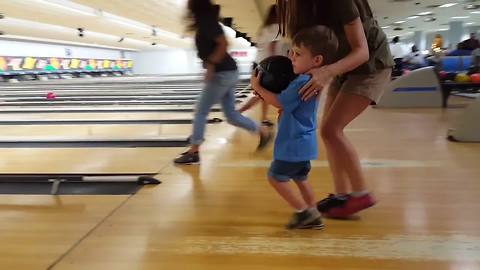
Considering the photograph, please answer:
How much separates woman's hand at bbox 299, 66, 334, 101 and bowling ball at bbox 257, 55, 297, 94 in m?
0.10

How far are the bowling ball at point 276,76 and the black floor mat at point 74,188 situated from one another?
1.17 metres

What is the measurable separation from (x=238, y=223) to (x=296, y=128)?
557 mm

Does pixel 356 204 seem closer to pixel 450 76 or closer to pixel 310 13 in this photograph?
pixel 310 13

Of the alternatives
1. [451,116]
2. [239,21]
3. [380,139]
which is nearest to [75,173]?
[380,139]

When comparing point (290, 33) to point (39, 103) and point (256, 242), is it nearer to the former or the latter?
point (256, 242)

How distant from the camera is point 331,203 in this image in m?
2.07

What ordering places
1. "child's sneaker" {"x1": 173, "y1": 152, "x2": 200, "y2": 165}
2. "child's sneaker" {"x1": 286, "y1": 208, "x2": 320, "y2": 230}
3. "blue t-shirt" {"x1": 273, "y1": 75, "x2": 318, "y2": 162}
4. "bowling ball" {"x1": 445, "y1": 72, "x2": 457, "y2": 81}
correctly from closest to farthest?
"blue t-shirt" {"x1": 273, "y1": 75, "x2": 318, "y2": 162} < "child's sneaker" {"x1": 286, "y1": 208, "x2": 320, "y2": 230} < "child's sneaker" {"x1": 173, "y1": 152, "x2": 200, "y2": 165} < "bowling ball" {"x1": 445, "y1": 72, "x2": 457, "y2": 81}

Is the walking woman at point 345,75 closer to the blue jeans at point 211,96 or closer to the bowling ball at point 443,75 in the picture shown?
the blue jeans at point 211,96

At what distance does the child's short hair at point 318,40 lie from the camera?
1702mm

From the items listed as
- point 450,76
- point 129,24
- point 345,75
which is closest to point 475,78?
point 450,76

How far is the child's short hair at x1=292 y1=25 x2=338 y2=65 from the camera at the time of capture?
5.58 ft

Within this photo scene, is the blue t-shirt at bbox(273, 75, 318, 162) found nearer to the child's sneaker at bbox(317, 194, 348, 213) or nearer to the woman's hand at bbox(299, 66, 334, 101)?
the woman's hand at bbox(299, 66, 334, 101)

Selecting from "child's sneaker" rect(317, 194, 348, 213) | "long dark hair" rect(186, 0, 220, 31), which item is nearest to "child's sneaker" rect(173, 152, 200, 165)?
"long dark hair" rect(186, 0, 220, 31)

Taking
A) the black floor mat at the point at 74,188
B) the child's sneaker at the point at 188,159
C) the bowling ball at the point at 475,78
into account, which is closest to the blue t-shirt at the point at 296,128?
the black floor mat at the point at 74,188
